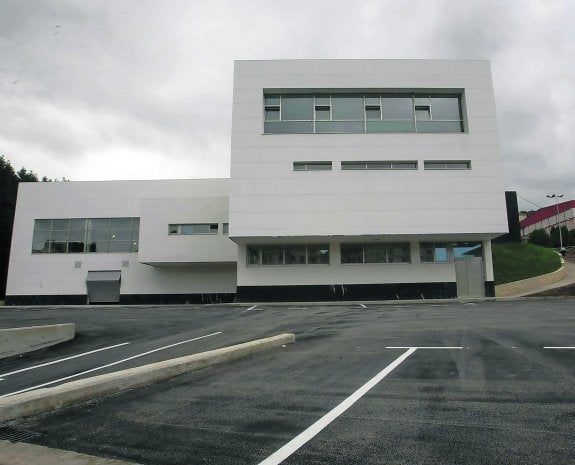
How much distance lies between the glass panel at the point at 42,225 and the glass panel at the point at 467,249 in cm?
2781

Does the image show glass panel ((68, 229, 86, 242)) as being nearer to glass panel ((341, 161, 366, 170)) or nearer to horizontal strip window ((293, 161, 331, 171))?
horizontal strip window ((293, 161, 331, 171))

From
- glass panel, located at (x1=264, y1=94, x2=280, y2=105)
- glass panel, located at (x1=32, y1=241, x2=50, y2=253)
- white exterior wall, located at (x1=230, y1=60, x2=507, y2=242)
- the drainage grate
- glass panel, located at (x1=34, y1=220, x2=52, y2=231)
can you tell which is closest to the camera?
the drainage grate

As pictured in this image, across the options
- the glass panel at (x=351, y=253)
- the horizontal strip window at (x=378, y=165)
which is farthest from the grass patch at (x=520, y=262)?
the horizontal strip window at (x=378, y=165)

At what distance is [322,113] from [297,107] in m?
1.56

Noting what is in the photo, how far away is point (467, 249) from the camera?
2523 centimetres

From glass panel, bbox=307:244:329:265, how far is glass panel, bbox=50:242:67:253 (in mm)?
17807

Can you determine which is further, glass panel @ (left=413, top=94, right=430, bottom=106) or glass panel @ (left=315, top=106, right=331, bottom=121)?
glass panel @ (left=413, top=94, right=430, bottom=106)

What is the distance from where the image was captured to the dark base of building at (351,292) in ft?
79.3

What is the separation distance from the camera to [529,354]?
7070 millimetres

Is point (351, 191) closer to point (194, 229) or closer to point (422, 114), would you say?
point (422, 114)

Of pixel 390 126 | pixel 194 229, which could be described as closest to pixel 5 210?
pixel 194 229

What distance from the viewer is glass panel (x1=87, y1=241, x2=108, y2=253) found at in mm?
29509

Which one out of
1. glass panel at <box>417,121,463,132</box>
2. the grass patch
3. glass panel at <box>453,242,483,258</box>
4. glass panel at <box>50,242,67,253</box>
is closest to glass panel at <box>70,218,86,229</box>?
glass panel at <box>50,242,67,253</box>

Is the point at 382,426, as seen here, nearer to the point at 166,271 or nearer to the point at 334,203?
the point at 334,203
